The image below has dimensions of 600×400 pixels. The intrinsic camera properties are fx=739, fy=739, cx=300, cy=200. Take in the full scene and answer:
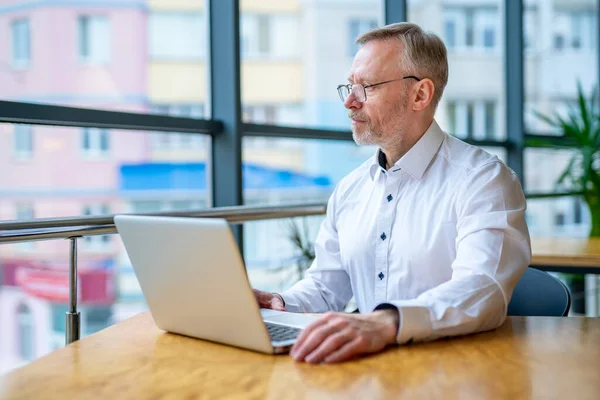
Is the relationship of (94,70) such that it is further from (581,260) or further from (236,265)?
(236,265)

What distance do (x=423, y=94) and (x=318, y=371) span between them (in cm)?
103

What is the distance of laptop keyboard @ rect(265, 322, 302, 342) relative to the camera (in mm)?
1334

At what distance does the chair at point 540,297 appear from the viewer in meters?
1.85

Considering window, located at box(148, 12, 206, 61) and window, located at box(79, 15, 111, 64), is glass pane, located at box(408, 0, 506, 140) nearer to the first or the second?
window, located at box(148, 12, 206, 61)

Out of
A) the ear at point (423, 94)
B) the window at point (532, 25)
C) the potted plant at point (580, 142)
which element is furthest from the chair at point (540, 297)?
the window at point (532, 25)

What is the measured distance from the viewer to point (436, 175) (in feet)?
6.17

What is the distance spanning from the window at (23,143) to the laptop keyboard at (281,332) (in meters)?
5.20

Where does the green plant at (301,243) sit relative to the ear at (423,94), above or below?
below

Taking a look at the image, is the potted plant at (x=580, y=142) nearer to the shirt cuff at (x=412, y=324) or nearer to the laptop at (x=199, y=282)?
the shirt cuff at (x=412, y=324)

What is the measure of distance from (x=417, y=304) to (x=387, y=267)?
52 centimetres

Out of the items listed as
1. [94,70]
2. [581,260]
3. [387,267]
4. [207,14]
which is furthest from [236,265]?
[94,70]

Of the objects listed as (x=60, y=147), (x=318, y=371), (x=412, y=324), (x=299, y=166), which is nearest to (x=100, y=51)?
(x=60, y=147)

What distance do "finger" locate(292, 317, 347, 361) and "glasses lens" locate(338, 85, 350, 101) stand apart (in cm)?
88

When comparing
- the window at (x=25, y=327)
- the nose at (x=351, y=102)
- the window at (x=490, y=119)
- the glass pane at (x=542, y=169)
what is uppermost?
the window at (x=490, y=119)
